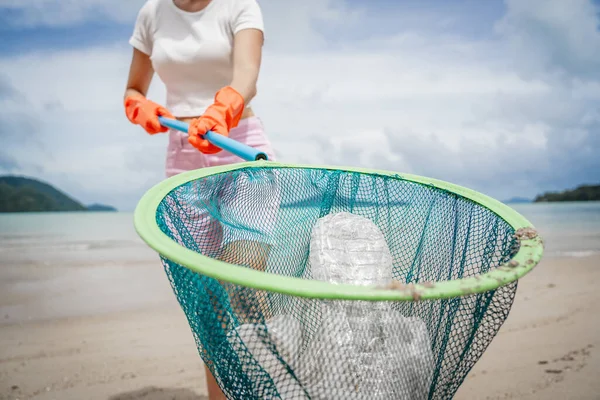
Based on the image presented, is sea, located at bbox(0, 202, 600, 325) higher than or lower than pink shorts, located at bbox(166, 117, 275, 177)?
lower

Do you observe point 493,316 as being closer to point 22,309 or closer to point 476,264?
point 476,264

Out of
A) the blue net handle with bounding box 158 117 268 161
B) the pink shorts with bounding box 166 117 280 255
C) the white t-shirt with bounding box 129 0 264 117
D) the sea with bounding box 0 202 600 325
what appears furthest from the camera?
the sea with bounding box 0 202 600 325

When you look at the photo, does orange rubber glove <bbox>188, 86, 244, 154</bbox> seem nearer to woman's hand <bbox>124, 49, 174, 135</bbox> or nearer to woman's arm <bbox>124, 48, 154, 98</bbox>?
woman's hand <bbox>124, 49, 174, 135</bbox>

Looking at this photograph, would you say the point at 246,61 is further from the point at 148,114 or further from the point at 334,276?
the point at 334,276

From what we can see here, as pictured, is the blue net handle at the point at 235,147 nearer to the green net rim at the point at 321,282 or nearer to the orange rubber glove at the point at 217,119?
the orange rubber glove at the point at 217,119

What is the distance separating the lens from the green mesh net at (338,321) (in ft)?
3.10

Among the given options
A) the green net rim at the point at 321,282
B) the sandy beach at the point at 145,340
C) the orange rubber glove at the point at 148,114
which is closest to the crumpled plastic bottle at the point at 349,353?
the green net rim at the point at 321,282

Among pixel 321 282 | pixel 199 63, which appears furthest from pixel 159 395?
pixel 321 282

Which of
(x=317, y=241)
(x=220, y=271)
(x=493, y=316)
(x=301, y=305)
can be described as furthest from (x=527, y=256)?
(x=317, y=241)

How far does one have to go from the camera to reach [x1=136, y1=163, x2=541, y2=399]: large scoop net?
2.85 ft

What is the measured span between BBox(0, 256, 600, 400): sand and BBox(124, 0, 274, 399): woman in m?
1.13

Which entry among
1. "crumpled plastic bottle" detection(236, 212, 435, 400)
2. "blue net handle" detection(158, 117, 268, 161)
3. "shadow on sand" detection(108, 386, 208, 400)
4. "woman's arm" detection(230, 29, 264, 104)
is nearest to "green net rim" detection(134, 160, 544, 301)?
"crumpled plastic bottle" detection(236, 212, 435, 400)

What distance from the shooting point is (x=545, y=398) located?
2.29 m

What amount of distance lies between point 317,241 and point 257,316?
0.61m
